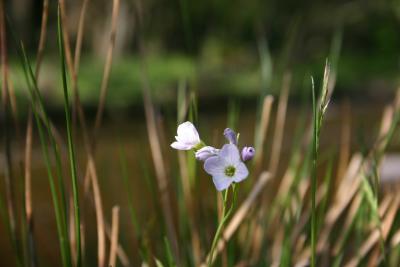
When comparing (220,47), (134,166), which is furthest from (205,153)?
(220,47)

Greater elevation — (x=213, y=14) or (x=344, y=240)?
(x=213, y=14)

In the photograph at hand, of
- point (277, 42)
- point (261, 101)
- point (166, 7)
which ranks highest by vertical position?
point (166, 7)

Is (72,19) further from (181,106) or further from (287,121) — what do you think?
(181,106)

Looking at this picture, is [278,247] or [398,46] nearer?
[278,247]

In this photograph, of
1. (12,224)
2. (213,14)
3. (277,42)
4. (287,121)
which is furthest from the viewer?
(277,42)

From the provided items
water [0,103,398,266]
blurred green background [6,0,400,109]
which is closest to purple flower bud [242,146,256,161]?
water [0,103,398,266]

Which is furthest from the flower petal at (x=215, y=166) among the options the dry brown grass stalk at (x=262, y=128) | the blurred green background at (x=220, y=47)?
the blurred green background at (x=220, y=47)

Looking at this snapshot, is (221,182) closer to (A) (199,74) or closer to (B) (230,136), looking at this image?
(B) (230,136)

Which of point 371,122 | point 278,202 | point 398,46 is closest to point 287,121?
point 371,122

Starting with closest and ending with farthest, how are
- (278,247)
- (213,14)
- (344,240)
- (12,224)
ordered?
(12,224), (344,240), (278,247), (213,14)
